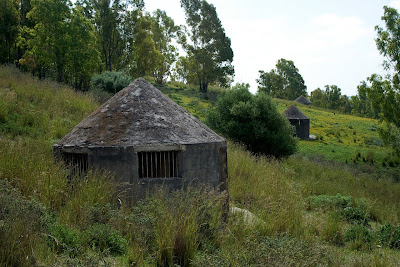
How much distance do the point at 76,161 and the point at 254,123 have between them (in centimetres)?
1178

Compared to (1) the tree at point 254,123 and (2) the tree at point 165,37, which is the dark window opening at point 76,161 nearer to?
(1) the tree at point 254,123

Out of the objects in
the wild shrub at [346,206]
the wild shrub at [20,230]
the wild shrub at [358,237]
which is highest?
the wild shrub at [20,230]

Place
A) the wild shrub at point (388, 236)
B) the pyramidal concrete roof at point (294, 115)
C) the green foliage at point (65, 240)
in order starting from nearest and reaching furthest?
the green foliage at point (65, 240) < the wild shrub at point (388, 236) < the pyramidal concrete roof at point (294, 115)

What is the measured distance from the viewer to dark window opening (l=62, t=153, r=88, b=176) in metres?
7.36

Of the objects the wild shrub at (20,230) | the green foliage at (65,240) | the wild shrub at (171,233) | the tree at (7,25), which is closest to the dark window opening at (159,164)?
the wild shrub at (171,233)

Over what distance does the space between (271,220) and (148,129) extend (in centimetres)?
285

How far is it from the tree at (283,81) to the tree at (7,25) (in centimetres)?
5365

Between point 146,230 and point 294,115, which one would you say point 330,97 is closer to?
point 294,115

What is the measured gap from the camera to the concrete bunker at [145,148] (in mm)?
6992

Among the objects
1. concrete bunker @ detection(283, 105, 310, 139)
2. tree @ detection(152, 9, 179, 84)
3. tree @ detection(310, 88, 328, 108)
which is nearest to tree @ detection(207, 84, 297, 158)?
concrete bunker @ detection(283, 105, 310, 139)

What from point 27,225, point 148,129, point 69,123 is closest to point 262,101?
point 69,123

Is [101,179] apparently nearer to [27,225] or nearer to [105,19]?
[27,225]

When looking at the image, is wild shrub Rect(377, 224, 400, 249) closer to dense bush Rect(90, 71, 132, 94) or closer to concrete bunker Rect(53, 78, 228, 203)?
concrete bunker Rect(53, 78, 228, 203)

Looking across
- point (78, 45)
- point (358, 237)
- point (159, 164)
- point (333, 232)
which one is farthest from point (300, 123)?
point (159, 164)
